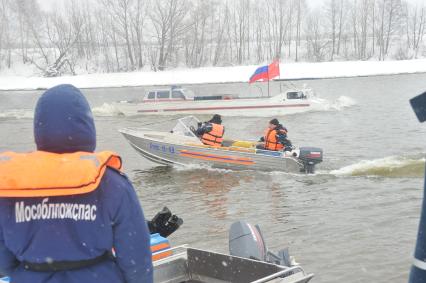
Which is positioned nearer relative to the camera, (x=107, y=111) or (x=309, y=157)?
(x=309, y=157)

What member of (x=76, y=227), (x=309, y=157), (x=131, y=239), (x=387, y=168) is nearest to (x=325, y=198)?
(x=309, y=157)

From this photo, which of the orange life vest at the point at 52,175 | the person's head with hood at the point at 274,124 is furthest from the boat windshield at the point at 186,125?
the orange life vest at the point at 52,175

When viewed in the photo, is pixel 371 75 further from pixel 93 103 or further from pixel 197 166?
pixel 197 166

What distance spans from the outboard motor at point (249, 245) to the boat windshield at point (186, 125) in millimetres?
9297

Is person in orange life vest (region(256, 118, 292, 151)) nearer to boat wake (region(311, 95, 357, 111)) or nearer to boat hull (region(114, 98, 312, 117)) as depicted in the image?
boat hull (region(114, 98, 312, 117))

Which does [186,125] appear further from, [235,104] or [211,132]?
[235,104]

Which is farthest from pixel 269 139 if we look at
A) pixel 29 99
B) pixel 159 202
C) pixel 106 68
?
pixel 106 68

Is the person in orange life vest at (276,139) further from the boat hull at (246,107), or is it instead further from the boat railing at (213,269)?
the boat hull at (246,107)

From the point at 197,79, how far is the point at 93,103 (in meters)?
18.8

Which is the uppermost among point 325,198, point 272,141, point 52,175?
point 52,175

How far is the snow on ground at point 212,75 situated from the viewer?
53.8 meters

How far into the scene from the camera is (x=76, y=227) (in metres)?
2.27

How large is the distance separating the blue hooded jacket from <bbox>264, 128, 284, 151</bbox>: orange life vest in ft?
36.9

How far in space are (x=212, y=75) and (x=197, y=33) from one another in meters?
12.5
